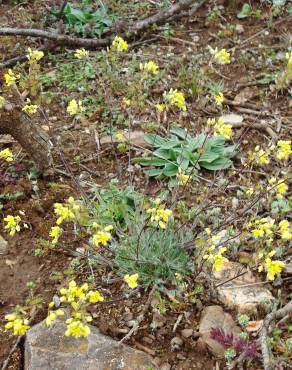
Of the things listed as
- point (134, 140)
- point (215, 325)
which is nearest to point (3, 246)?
point (134, 140)

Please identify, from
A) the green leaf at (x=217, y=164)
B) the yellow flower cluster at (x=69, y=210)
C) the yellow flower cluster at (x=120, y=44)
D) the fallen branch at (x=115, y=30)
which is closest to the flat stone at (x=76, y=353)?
the yellow flower cluster at (x=69, y=210)

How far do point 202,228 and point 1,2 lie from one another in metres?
3.61

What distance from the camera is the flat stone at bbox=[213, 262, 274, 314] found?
2.97m

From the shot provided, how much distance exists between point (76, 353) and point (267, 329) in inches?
39.2

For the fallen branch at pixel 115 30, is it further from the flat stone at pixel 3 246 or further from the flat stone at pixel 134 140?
the flat stone at pixel 3 246

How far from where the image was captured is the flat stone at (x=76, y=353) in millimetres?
2711

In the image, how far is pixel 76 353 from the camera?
108 inches

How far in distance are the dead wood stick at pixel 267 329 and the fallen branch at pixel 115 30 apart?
3100 mm

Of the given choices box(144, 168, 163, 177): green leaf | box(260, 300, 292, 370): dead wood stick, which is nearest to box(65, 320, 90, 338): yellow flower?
box(260, 300, 292, 370): dead wood stick

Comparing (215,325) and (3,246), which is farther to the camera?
(3,246)

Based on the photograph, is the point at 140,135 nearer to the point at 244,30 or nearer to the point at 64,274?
the point at 64,274

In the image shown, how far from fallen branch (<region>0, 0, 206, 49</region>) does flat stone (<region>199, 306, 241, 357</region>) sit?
9.70 ft

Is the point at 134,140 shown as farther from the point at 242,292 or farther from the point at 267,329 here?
the point at 267,329

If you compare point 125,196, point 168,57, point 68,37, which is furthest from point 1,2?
point 125,196
